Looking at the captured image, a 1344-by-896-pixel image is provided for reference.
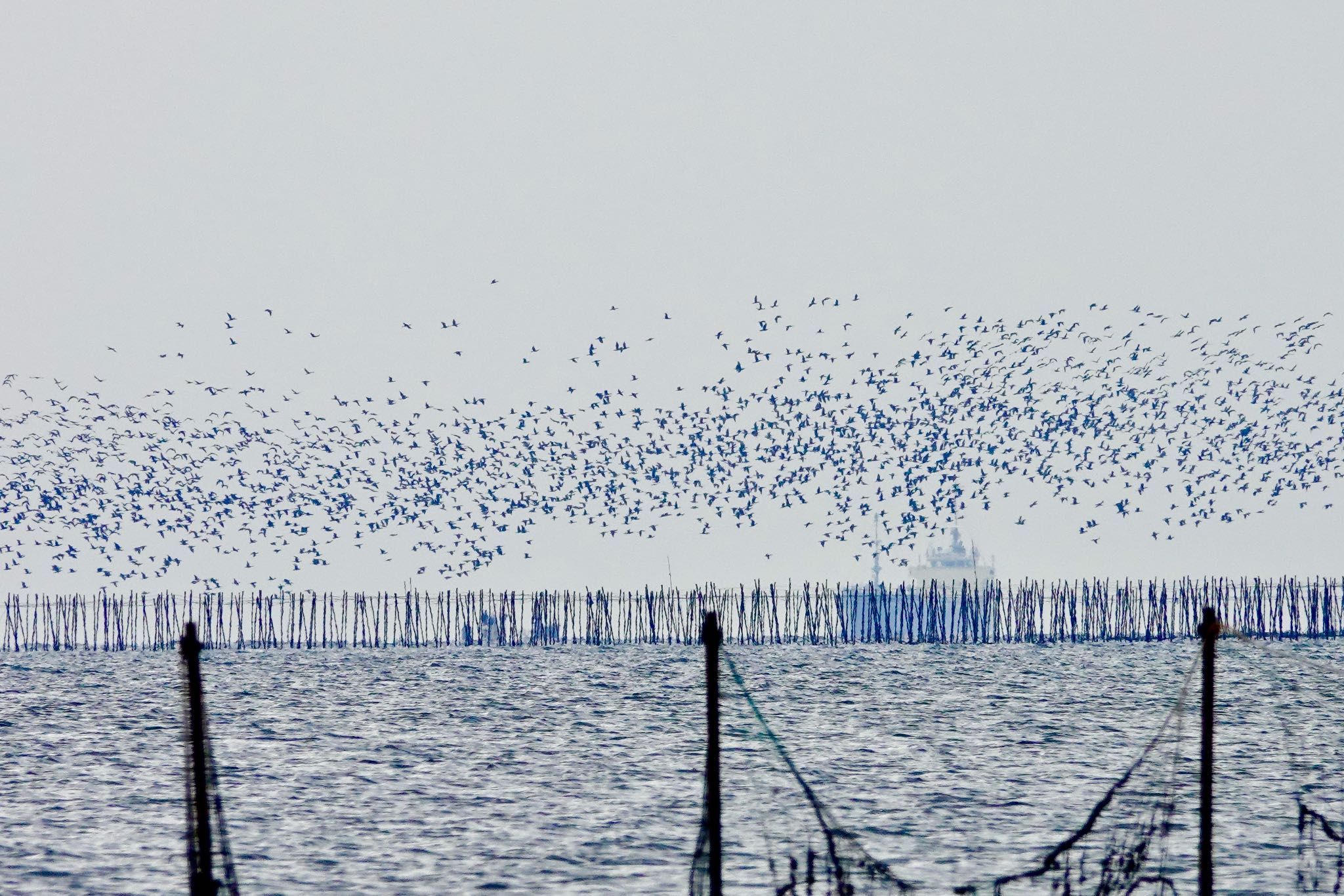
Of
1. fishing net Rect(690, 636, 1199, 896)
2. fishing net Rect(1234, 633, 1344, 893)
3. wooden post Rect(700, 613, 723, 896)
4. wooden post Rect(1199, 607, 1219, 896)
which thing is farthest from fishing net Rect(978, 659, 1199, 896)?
wooden post Rect(700, 613, 723, 896)

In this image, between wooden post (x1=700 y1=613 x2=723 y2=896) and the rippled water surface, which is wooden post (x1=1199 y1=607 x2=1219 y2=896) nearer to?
wooden post (x1=700 y1=613 x2=723 y2=896)

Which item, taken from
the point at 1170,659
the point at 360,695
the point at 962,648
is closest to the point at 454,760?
the point at 360,695

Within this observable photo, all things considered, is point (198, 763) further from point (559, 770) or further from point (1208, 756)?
point (559, 770)

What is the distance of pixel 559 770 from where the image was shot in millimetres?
35094

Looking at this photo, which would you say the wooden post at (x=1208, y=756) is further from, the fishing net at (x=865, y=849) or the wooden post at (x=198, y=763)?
the wooden post at (x=198, y=763)

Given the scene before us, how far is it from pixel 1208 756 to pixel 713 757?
4.57 metres

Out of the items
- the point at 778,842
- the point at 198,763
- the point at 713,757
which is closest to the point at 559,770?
the point at 778,842

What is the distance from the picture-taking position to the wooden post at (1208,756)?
17172 mm

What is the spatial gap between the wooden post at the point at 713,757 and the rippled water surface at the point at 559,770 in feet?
18.4

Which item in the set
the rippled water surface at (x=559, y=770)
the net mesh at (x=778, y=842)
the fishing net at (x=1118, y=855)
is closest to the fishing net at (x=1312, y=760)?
the rippled water surface at (x=559, y=770)

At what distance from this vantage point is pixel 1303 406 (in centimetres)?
6806

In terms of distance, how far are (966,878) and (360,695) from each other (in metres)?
35.7

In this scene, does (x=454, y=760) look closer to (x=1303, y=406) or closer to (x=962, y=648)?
(x=1303, y=406)

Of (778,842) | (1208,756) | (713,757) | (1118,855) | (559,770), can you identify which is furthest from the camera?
(559,770)
